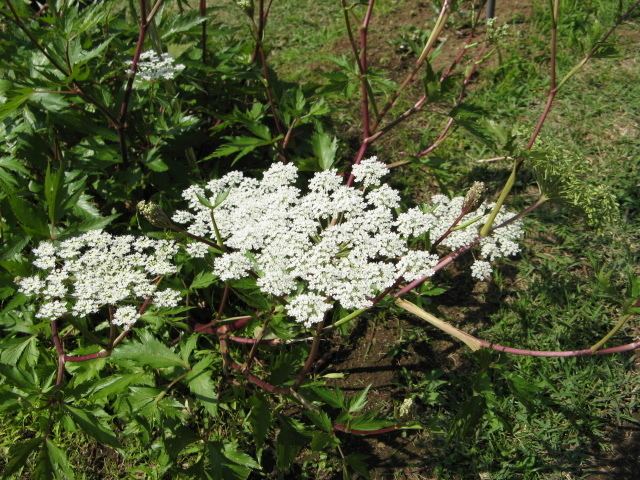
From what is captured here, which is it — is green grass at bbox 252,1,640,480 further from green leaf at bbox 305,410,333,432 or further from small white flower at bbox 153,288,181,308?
small white flower at bbox 153,288,181,308

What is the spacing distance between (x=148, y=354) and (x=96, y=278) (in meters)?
0.46

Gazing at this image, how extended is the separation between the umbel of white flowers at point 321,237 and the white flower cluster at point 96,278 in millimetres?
247

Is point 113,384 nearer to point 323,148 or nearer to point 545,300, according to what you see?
point 323,148

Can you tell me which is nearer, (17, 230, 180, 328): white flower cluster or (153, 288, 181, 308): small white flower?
(17, 230, 180, 328): white flower cluster

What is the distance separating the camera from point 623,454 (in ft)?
10.8

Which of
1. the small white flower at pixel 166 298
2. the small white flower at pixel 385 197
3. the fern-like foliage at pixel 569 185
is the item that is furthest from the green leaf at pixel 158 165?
the fern-like foliage at pixel 569 185


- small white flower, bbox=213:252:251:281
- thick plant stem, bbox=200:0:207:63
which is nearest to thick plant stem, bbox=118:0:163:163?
thick plant stem, bbox=200:0:207:63

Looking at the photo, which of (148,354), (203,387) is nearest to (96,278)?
(148,354)

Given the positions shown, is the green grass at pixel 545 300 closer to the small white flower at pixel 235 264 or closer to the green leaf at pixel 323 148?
the green leaf at pixel 323 148

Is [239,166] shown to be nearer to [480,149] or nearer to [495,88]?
[480,149]

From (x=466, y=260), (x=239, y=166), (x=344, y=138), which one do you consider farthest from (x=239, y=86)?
(x=466, y=260)

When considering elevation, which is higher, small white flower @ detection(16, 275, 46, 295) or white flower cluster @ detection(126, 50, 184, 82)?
white flower cluster @ detection(126, 50, 184, 82)

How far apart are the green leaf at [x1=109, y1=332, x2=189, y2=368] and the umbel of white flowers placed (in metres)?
0.49

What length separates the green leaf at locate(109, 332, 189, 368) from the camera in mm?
2859
